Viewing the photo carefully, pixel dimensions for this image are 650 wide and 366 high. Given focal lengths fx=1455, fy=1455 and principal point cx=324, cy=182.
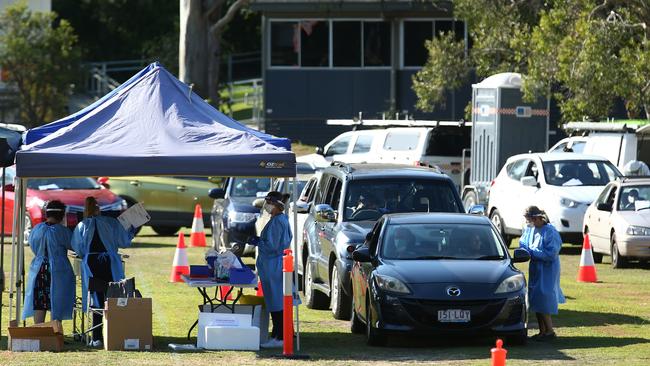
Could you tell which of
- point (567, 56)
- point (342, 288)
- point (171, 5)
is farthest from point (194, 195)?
point (171, 5)

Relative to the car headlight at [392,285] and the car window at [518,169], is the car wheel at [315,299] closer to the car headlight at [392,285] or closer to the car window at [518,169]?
the car headlight at [392,285]

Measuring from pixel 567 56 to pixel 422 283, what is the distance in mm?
17923

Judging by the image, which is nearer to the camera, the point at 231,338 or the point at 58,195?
the point at 231,338

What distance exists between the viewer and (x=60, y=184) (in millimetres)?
28406

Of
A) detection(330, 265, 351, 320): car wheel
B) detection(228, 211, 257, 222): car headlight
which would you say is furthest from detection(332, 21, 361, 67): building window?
detection(330, 265, 351, 320): car wheel

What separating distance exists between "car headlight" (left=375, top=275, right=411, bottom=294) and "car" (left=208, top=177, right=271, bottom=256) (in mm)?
8326

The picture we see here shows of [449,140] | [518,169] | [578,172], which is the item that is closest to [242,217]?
[518,169]

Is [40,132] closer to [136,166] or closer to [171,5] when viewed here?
[136,166]

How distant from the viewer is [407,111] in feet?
156

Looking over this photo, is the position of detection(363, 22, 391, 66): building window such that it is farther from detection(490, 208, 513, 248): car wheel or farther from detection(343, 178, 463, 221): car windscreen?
detection(343, 178, 463, 221): car windscreen

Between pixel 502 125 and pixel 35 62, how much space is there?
67.9 feet

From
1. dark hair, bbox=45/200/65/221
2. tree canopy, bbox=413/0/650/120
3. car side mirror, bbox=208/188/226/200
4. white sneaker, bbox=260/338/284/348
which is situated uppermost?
tree canopy, bbox=413/0/650/120

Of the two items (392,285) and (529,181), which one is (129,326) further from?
(529,181)

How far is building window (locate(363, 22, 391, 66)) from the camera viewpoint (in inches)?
1908
